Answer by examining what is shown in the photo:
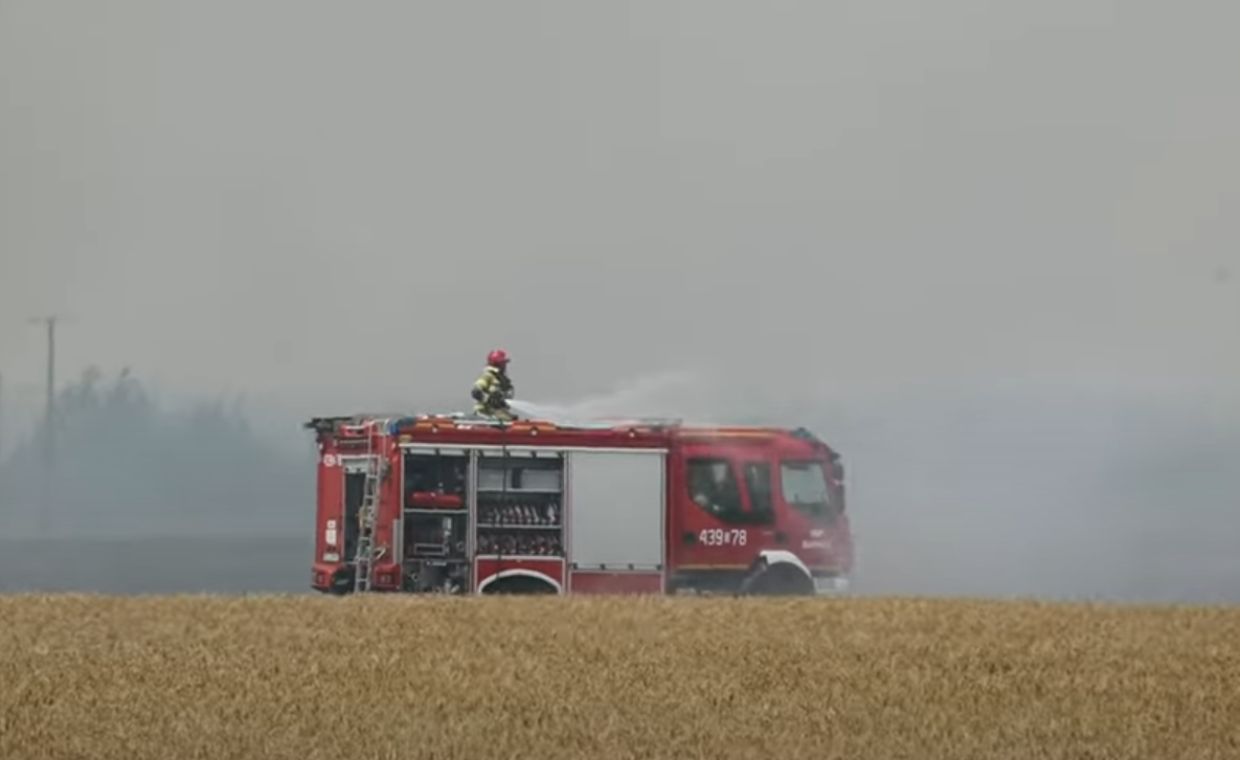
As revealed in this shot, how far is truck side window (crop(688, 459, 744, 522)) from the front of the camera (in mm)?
37156

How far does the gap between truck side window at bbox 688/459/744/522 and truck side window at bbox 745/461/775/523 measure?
212mm

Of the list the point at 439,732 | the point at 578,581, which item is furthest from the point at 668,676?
the point at 578,581

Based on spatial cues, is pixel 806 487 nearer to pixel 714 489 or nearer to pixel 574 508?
pixel 714 489

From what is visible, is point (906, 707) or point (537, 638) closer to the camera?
point (906, 707)

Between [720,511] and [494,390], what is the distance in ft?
12.6

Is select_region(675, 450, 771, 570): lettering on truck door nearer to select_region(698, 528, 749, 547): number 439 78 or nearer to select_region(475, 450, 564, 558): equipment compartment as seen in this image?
select_region(698, 528, 749, 547): number 439 78

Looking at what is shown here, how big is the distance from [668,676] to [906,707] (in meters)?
2.90

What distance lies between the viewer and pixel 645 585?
36.6m

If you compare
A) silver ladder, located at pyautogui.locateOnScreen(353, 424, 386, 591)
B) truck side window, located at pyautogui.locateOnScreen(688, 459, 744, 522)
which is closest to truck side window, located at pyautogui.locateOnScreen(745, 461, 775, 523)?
truck side window, located at pyautogui.locateOnScreen(688, 459, 744, 522)

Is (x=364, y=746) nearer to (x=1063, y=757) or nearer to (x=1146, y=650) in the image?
(x=1063, y=757)

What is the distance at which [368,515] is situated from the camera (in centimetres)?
3584

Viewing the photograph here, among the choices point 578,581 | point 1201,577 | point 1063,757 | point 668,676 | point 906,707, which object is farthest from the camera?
point 1201,577

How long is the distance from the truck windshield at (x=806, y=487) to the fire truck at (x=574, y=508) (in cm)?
2

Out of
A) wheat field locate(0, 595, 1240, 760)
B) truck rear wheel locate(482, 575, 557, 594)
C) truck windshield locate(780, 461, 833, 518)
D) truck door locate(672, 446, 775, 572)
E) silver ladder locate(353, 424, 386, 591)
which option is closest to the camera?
wheat field locate(0, 595, 1240, 760)
